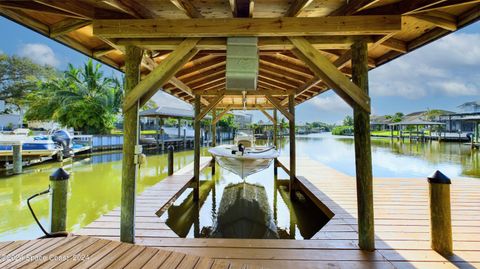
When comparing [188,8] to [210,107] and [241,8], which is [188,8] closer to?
[241,8]

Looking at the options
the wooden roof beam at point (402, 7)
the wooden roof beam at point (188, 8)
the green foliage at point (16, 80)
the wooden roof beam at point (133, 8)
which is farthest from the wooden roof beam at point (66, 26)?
the green foliage at point (16, 80)

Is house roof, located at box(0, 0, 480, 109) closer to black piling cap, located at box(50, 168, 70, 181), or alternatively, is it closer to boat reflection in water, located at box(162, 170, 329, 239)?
black piling cap, located at box(50, 168, 70, 181)

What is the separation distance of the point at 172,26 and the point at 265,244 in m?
2.59

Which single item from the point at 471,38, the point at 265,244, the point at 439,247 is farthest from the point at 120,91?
the point at 471,38

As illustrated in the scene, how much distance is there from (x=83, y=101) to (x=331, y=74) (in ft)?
64.2

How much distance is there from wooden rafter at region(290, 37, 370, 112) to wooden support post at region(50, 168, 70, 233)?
116 inches

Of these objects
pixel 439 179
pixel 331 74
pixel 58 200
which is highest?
pixel 331 74

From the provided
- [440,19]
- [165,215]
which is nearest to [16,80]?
[165,215]

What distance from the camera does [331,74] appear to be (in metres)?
2.28

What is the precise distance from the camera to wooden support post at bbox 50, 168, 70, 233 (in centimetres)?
246

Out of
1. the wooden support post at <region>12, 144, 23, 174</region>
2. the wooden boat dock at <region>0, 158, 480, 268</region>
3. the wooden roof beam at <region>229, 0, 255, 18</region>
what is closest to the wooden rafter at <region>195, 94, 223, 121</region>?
the wooden boat dock at <region>0, 158, 480, 268</region>

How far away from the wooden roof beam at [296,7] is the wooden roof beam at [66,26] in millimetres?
2145

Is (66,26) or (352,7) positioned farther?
(66,26)

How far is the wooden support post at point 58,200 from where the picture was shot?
8.07ft
